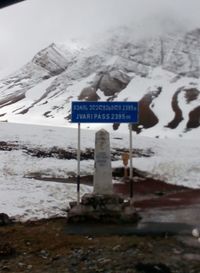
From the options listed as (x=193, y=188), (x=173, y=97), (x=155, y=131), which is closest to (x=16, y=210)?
(x=193, y=188)

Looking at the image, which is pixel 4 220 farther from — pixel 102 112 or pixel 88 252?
pixel 102 112

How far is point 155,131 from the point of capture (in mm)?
148000

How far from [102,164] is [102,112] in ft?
5.22

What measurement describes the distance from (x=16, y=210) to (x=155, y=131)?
131268mm

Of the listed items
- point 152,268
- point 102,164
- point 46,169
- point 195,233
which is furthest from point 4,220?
point 46,169

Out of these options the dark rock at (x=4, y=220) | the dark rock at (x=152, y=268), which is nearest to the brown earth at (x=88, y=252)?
the dark rock at (x=152, y=268)

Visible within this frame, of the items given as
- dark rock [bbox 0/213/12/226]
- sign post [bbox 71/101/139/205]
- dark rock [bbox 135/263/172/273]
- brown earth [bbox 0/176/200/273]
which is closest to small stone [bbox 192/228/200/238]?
brown earth [bbox 0/176/200/273]

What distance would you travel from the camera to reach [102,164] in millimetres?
17594

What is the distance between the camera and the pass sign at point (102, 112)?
17.7 meters

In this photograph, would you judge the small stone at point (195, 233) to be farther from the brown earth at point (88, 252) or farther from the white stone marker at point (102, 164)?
the white stone marker at point (102, 164)

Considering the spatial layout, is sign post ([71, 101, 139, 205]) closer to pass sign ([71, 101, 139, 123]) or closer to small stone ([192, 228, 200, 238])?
pass sign ([71, 101, 139, 123])

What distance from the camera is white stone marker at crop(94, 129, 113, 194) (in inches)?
685

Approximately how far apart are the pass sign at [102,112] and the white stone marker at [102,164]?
0.49 meters

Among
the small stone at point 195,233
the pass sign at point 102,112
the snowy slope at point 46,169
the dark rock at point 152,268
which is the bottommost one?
the dark rock at point 152,268
